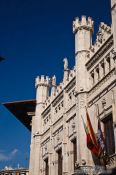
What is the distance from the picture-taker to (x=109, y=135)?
2070 cm

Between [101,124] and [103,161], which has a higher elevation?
[101,124]

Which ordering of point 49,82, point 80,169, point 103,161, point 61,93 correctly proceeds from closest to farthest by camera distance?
1. point 103,161
2. point 80,169
3. point 61,93
4. point 49,82

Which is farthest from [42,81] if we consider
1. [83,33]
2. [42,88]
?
[83,33]

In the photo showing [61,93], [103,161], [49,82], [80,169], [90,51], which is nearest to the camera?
Result: [103,161]

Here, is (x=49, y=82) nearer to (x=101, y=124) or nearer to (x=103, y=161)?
(x=101, y=124)

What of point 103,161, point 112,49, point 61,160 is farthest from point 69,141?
point 112,49

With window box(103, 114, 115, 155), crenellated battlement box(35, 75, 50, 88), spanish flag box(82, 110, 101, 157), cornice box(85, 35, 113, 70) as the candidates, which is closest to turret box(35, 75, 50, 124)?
crenellated battlement box(35, 75, 50, 88)

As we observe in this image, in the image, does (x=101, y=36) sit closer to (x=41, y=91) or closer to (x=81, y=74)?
(x=81, y=74)

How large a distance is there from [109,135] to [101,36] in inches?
286

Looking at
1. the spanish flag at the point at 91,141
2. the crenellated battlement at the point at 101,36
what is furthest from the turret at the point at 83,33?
the spanish flag at the point at 91,141

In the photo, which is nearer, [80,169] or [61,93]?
[80,169]

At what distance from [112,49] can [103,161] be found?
723 centimetres

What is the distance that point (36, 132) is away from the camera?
33594 mm

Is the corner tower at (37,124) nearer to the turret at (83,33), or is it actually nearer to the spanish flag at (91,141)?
the turret at (83,33)
